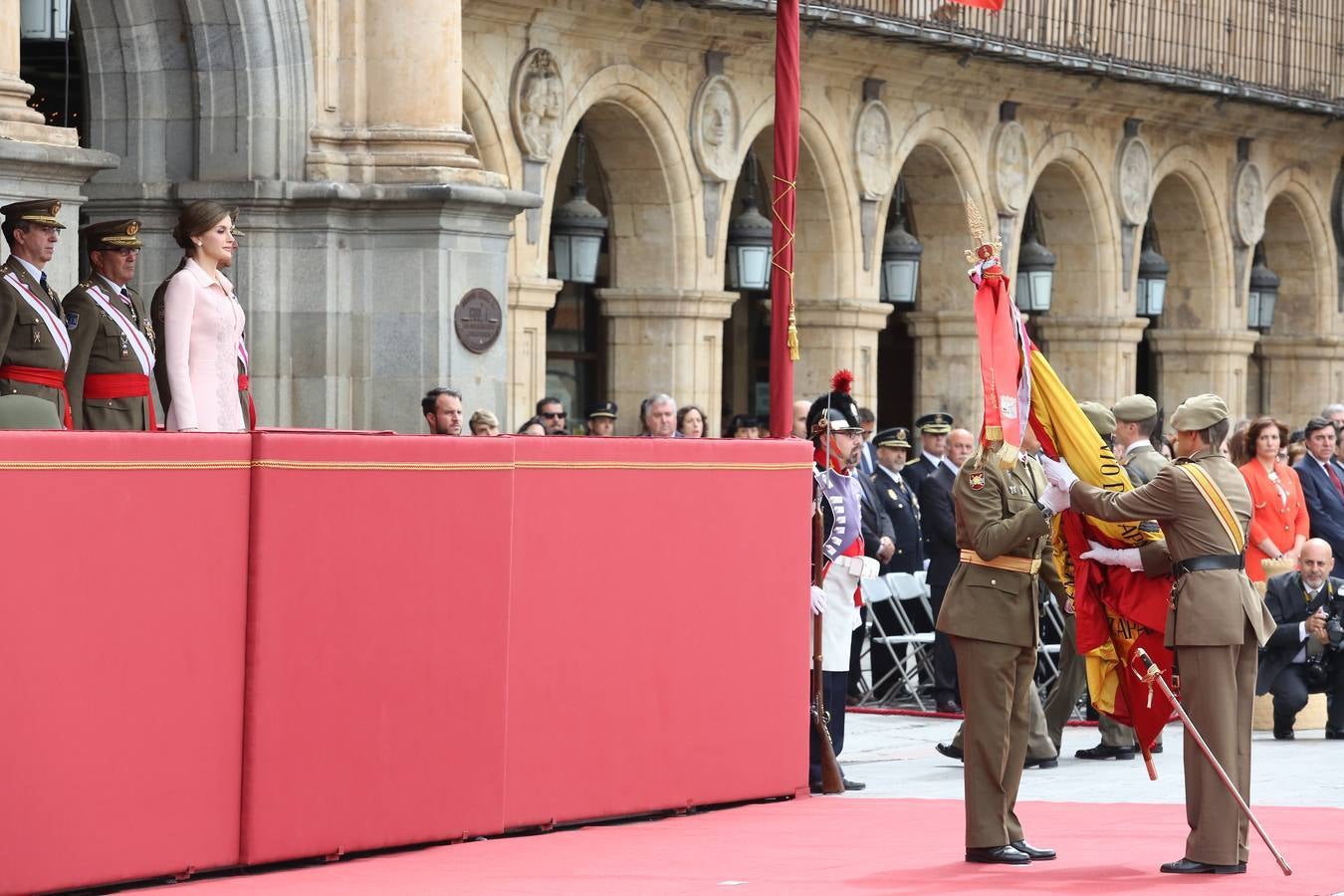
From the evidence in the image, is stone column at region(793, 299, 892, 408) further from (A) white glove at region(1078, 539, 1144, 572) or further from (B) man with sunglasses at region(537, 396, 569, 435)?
(A) white glove at region(1078, 539, 1144, 572)

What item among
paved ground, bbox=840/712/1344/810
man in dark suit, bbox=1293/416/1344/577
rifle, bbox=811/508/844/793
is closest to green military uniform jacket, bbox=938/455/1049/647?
rifle, bbox=811/508/844/793

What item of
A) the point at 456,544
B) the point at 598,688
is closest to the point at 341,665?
the point at 456,544

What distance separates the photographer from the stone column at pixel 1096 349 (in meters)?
26.2

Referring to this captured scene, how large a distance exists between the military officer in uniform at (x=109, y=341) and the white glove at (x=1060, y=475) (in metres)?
3.18

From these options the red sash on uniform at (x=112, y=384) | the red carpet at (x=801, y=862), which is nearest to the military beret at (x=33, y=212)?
the red sash on uniform at (x=112, y=384)

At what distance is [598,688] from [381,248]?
596cm

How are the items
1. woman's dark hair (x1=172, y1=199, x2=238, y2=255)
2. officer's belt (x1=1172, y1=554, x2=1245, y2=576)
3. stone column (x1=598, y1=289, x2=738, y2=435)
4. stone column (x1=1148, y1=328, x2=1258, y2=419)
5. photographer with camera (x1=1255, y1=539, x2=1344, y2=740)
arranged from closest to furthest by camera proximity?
officer's belt (x1=1172, y1=554, x2=1245, y2=576)
woman's dark hair (x1=172, y1=199, x2=238, y2=255)
photographer with camera (x1=1255, y1=539, x2=1344, y2=740)
stone column (x1=598, y1=289, x2=738, y2=435)
stone column (x1=1148, y1=328, x2=1258, y2=419)

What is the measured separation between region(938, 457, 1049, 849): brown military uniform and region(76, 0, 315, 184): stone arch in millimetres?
6592

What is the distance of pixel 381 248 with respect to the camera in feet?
48.3

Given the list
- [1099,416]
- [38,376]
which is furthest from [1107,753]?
[38,376]

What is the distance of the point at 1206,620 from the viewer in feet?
28.3

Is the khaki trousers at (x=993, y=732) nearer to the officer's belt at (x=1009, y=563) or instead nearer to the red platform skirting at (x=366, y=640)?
the officer's belt at (x=1009, y=563)

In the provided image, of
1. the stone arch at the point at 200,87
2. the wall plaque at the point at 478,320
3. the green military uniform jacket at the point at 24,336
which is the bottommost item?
the green military uniform jacket at the point at 24,336

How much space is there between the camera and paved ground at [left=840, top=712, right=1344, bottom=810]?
1097 centimetres
